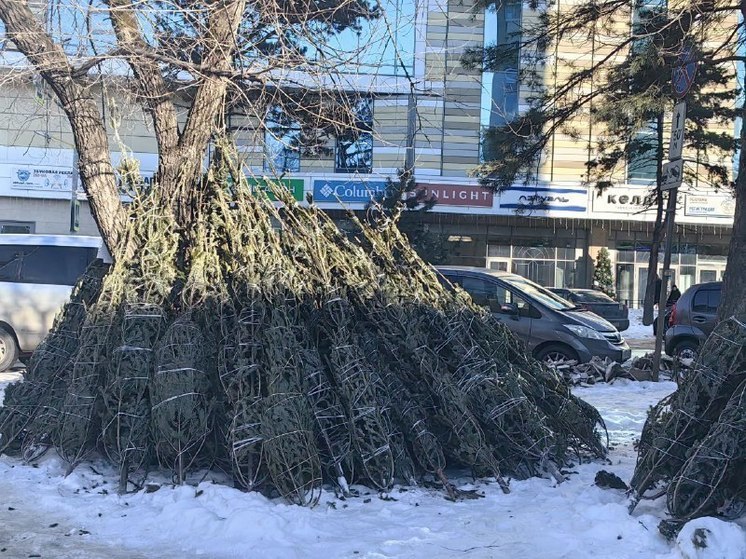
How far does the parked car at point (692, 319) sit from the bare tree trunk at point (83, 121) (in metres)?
10.6

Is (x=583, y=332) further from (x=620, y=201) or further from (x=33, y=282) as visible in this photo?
(x=620, y=201)

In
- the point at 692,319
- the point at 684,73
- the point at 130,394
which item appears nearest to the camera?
the point at 130,394

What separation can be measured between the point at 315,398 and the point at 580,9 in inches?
327

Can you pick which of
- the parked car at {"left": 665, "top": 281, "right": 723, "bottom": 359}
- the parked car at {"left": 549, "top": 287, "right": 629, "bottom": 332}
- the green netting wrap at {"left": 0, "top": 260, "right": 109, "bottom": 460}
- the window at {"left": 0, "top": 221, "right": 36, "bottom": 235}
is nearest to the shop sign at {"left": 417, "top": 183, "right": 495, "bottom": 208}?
the parked car at {"left": 549, "top": 287, "right": 629, "bottom": 332}

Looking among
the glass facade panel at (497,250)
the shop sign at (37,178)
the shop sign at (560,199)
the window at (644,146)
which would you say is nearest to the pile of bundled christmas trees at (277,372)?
the window at (644,146)

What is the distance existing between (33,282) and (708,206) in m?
29.9

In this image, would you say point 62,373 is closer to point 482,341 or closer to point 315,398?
point 315,398

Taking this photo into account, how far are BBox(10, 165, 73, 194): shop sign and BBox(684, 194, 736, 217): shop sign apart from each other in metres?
27.8

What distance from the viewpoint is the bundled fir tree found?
110 ft

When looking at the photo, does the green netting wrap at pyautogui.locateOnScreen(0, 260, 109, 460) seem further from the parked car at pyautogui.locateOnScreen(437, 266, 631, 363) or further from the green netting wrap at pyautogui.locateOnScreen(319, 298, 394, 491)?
the parked car at pyautogui.locateOnScreen(437, 266, 631, 363)

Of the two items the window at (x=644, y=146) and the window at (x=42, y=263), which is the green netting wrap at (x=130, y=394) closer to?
the window at (x=42, y=263)

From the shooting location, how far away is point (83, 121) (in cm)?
698

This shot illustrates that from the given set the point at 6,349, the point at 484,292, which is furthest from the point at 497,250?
the point at 6,349

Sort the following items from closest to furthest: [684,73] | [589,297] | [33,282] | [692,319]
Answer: [684,73] → [33,282] → [692,319] → [589,297]
